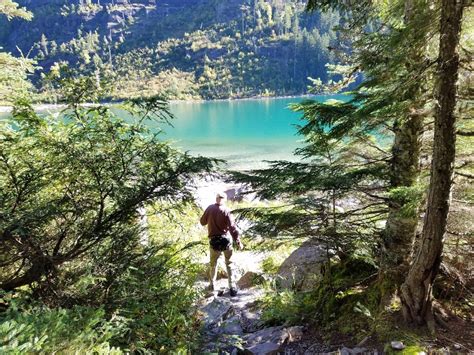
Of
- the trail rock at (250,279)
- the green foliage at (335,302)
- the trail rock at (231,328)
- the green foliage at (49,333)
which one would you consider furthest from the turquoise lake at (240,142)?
the green foliage at (49,333)

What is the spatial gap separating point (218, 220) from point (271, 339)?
2484mm

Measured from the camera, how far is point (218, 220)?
666 cm

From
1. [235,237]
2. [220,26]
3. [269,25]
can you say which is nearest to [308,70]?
[269,25]

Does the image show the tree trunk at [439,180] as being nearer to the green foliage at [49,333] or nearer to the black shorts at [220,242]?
the green foliage at [49,333]

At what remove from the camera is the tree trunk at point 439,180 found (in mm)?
2711

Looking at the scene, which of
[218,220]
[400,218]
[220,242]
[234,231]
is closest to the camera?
[400,218]

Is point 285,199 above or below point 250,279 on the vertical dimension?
above

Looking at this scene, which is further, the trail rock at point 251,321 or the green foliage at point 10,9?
the trail rock at point 251,321

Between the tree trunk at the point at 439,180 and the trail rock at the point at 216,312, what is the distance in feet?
9.25

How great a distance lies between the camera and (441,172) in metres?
3.15

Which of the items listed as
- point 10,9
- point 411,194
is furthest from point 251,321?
point 10,9

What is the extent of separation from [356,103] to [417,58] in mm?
897

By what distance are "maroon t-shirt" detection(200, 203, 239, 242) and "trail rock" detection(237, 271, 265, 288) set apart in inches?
50.1

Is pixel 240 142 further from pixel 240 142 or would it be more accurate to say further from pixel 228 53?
pixel 228 53
